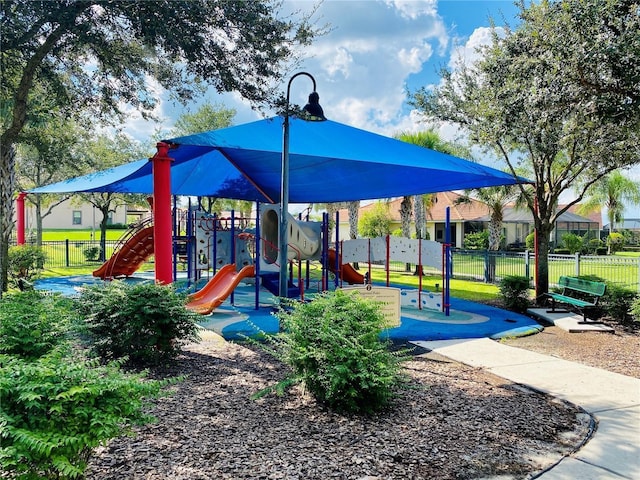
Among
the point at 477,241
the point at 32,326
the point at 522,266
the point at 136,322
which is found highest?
the point at 477,241

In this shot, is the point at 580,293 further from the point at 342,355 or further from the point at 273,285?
the point at 342,355

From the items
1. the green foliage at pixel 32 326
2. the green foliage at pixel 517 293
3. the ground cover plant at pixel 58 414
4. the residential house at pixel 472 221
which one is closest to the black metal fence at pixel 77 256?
the green foliage at pixel 517 293

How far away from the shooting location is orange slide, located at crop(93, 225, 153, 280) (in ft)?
49.1

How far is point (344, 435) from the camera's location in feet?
11.4

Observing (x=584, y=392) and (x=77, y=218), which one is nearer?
(x=584, y=392)

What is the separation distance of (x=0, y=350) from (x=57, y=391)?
2.00m

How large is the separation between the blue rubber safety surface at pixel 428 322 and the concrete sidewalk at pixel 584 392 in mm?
568

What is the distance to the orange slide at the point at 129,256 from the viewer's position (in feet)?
49.1

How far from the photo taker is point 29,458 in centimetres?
208

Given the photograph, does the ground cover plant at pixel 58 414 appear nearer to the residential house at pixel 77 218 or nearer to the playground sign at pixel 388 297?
the playground sign at pixel 388 297

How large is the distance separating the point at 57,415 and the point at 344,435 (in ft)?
6.59

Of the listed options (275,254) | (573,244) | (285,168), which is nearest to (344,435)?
(285,168)

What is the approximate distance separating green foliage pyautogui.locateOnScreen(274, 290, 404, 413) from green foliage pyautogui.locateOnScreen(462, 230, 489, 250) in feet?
94.7

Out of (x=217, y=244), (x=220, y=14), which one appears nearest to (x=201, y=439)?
(x=220, y=14)
